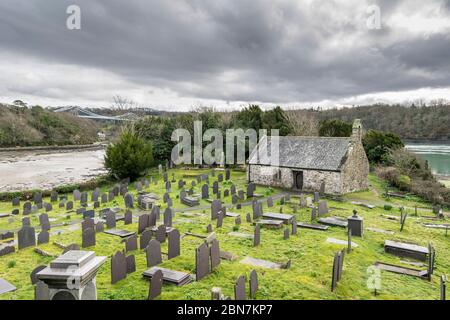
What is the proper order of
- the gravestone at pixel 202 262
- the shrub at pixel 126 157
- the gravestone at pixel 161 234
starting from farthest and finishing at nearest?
1. the shrub at pixel 126 157
2. the gravestone at pixel 161 234
3. the gravestone at pixel 202 262

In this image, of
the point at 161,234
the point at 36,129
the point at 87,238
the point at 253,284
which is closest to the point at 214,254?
the point at 253,284

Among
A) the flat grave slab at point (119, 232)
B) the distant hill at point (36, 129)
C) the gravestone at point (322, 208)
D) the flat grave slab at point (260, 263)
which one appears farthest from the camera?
the distant hill at point (36, 129)

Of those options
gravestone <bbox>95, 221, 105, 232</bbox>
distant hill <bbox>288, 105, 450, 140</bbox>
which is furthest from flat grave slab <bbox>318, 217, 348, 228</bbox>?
distant hill <bbox>288, 105, 450, 140</bbox>

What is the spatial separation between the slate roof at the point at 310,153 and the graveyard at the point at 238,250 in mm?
4075

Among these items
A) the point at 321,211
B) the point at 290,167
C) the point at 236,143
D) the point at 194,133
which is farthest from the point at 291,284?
the point at 194,133

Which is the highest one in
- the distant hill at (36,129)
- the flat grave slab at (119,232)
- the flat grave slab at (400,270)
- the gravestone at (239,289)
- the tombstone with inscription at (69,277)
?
the distant hill at (36,129)

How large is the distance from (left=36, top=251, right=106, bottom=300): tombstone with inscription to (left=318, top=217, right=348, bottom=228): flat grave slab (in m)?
12.7

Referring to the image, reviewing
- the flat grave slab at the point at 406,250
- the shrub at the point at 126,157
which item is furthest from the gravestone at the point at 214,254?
the shrub at the point at 126,157

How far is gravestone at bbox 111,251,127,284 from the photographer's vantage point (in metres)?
8.73

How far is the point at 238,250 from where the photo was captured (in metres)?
11.7

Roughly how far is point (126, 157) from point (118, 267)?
2249cm

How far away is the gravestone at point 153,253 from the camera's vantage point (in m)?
9.84

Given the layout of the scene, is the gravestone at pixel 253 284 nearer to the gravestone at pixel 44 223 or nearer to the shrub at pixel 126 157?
the gravestone at pixel 44 223
